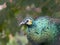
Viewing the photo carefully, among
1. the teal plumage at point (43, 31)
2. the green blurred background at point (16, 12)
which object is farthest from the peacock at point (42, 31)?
the green blurred background at point (16, 12)

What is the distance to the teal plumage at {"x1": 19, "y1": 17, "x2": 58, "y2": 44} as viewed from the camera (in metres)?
0.77

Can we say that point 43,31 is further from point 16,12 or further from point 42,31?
point 16,12

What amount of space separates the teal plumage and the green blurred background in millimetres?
253

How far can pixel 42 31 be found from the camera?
2.57 feet

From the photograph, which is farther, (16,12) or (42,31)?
(42,31)

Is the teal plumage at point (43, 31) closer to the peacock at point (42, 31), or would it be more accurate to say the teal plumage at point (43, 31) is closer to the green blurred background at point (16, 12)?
the peacock at point (42, 31)

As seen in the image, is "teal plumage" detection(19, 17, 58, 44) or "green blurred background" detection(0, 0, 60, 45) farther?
"teal plumage" detection(19, 17, 58, 44)

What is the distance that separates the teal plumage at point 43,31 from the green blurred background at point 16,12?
0.25 m

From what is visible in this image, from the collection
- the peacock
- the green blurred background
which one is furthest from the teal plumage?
the green blurred background

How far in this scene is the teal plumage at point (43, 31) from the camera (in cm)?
77

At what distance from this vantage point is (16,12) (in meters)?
0.46

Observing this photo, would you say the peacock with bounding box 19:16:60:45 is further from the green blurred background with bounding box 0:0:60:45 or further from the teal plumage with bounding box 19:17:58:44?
the green blurred background with bounding box 0:0:60:45

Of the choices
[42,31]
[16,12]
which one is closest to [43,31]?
[42,31]

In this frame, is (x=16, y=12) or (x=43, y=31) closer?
(x=16, y=12)
